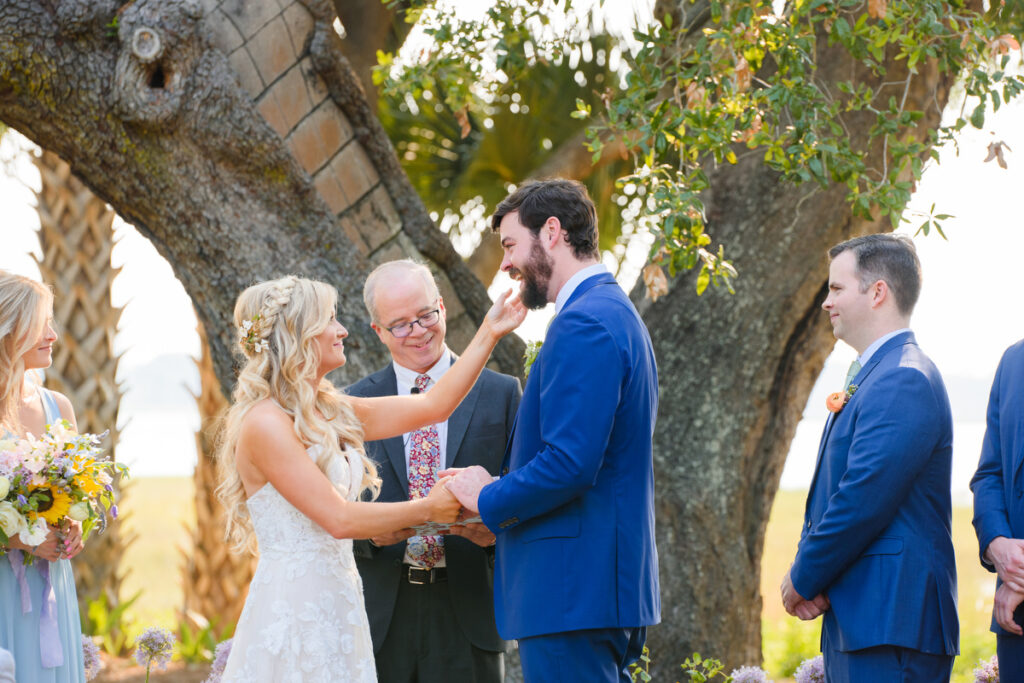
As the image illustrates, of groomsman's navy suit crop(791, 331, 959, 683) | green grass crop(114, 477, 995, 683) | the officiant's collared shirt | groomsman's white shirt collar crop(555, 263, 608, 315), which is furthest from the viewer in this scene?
green grass crop(114, 477, 995, 683)

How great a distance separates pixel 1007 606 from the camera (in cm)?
319

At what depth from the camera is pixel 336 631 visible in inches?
124

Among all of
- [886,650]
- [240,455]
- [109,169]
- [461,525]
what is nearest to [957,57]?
[886,650]

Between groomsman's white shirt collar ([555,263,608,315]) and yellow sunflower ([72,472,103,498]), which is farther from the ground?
groomsman's white shirt collar ([555,263,608,315])

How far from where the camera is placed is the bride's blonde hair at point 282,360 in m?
3.23

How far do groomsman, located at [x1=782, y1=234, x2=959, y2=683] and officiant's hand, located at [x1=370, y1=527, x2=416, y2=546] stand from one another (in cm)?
133

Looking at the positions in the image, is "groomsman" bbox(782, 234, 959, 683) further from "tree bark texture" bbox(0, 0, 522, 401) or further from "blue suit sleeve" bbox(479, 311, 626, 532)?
"tree bark texture" bbox(0, 0, 522, 401)

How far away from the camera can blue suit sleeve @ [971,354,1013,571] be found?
3.36 m

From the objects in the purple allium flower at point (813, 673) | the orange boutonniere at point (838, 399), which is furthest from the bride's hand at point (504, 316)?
the purple allium flower at point (813, 673)

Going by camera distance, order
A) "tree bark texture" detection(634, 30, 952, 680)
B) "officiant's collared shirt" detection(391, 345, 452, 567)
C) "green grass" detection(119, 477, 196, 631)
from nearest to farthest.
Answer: "officiant's collared shirt" detection(391, 345, 452, 567) → "tree bark texture" detection(634, 30, 952, 680) → "green grass" detection(119, 477, 196, 631)

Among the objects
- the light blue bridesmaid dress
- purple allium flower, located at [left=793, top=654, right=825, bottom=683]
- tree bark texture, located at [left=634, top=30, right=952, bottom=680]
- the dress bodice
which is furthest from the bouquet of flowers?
tree bark texture, located at [left=634, top=30, right=952, bottom=680]

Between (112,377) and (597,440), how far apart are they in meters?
7.33

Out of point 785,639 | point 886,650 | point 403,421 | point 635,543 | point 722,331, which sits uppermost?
point 722,331

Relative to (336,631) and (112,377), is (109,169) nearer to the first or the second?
(336,631)
